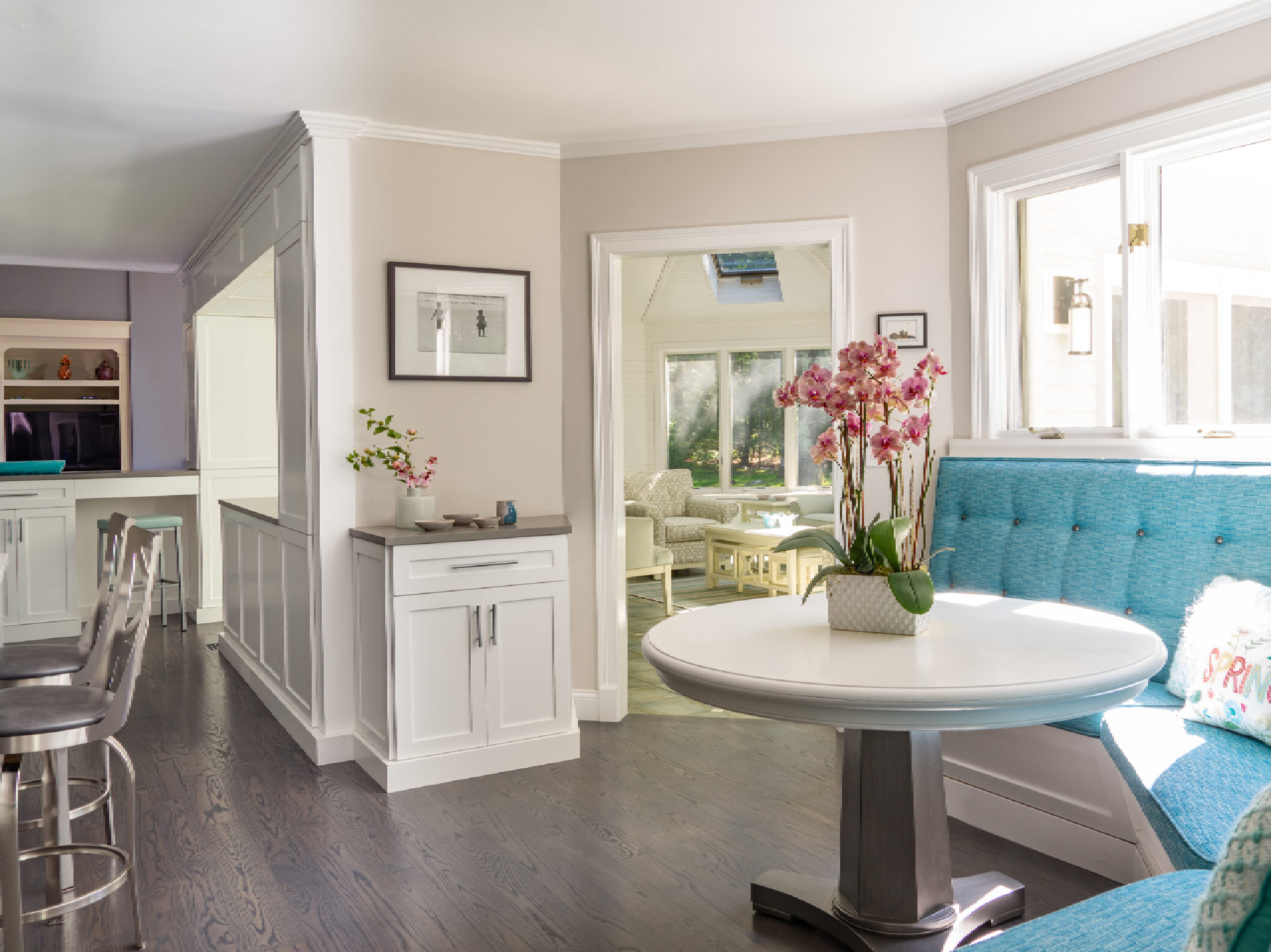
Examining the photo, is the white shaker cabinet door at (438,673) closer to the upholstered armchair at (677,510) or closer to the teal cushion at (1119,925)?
the teal cushion at (1119,925)

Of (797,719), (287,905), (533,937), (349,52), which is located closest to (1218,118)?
(797,719)

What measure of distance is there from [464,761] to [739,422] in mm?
6558

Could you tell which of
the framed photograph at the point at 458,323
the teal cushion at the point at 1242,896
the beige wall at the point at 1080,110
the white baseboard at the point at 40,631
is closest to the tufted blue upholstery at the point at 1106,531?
the beige wall at the point at 1080,110

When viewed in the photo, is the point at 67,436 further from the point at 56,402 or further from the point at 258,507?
the point at 258,507

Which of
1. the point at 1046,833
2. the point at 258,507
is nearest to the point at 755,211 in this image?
the point at 1046,833

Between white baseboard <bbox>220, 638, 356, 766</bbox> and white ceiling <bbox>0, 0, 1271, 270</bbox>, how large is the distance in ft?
7.68

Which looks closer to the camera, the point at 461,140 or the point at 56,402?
the point at 461,140

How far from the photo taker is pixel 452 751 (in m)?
3.54

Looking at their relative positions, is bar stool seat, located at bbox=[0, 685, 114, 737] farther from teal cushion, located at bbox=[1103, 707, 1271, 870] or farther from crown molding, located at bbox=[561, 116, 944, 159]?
crown molding, located at bbox=[561, 116, 944, 159]

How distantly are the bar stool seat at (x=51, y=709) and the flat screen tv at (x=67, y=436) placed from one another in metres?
5.73

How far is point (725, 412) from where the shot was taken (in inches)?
383

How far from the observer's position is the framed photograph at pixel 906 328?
3.84 m

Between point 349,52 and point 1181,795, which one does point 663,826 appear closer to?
point 1181,795

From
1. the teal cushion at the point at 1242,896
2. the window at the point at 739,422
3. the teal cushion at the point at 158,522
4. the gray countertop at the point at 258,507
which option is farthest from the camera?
the window at the point at 739,422
